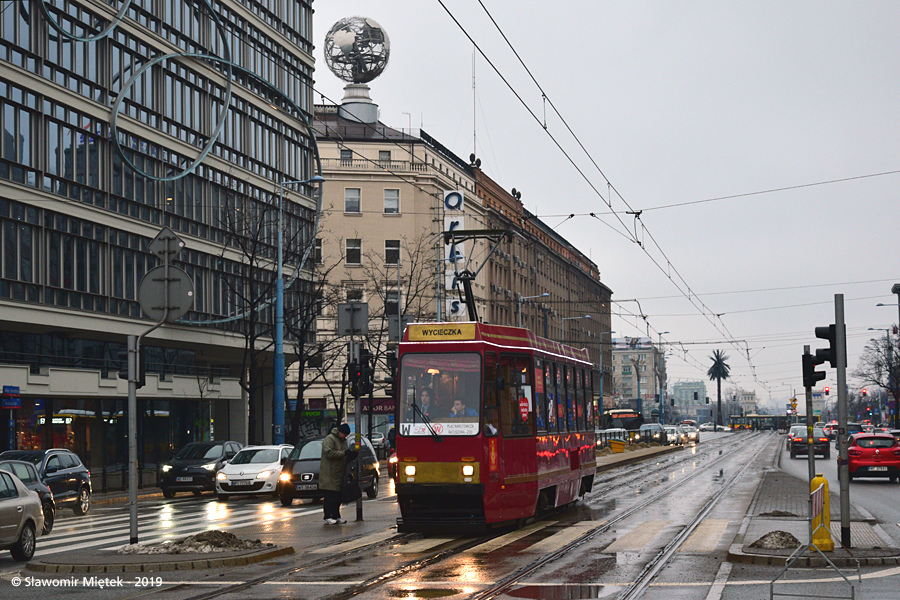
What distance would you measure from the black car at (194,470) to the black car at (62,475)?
5634 millimetres

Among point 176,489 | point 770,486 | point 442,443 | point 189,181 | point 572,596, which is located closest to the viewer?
→ point 572,596

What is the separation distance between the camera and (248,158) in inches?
1903

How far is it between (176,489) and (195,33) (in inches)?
771

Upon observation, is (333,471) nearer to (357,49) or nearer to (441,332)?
(441,332)

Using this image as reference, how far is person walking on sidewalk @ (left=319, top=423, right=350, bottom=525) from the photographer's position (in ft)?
66.8

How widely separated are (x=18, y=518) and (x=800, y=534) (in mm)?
10725

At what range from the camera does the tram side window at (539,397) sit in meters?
19.2

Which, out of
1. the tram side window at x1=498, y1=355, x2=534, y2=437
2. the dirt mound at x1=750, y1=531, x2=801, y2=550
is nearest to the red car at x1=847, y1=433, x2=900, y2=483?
the tram side window at x1=498, y1=355, x2=534, y2=437

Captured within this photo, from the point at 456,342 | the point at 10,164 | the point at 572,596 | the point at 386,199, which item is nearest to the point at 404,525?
the point at 456,342

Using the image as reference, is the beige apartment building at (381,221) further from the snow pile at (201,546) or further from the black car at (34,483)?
the snow pile at (201,546)

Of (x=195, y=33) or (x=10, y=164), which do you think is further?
(x=195, y=33)

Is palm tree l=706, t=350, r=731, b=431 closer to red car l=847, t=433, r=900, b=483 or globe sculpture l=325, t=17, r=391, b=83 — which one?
globe sculpture l=325, t=17, r=391, b=83

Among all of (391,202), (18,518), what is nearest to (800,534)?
(18,518)

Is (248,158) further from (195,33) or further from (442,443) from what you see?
(442,443)
